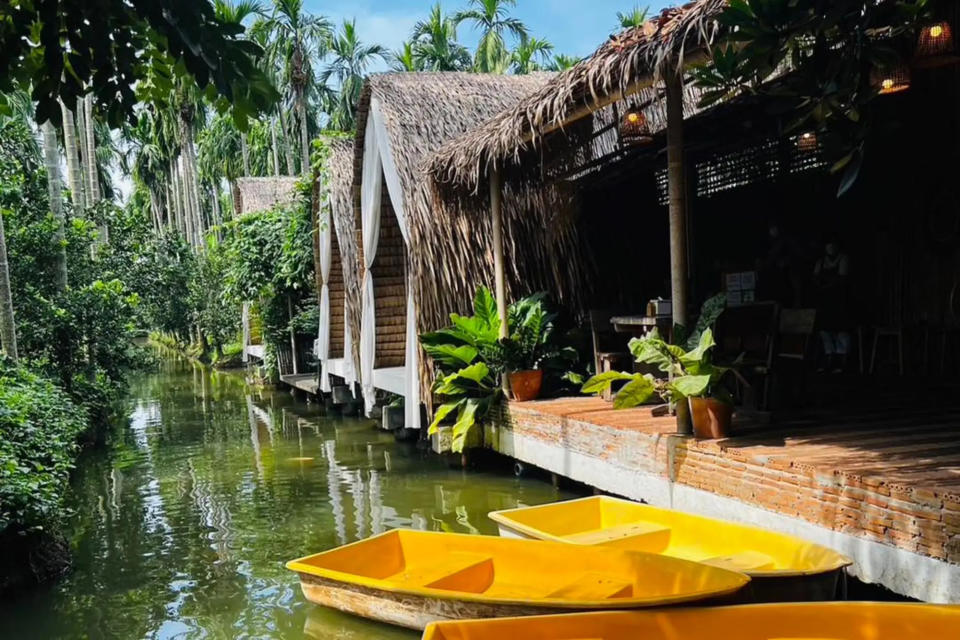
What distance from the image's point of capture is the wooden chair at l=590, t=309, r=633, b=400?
790 centimetres

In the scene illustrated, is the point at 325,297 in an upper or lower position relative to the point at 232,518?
upper

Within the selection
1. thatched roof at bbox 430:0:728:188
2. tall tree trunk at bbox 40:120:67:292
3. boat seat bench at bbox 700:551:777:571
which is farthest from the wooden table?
tall tree trunk at bbox 40:120:67:292

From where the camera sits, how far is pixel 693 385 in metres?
5.32

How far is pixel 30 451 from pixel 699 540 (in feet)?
15.4

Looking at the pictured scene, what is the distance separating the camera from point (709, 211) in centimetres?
1013

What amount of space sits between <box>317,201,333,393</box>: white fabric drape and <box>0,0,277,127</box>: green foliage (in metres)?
12.1

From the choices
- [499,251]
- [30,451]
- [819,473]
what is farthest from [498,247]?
[819,473]

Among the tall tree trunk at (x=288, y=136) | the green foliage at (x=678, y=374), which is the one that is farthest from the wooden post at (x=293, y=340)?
the tall tree trunk at (x=288, y=136)

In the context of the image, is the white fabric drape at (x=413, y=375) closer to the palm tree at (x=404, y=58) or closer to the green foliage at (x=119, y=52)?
the green foliage at (x=119, y=52)

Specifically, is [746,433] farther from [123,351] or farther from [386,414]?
[123,351]

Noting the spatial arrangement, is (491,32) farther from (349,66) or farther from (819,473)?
(819,473)

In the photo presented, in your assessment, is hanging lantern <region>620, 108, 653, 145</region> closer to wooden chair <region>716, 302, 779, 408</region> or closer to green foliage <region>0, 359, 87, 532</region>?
wooden chair <region>716, 302, 779, 408</region>

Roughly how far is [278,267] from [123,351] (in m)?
5.02

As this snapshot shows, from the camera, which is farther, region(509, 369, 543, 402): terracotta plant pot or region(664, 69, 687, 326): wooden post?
region(509, 369, 543, 402): terracotta plant pot
